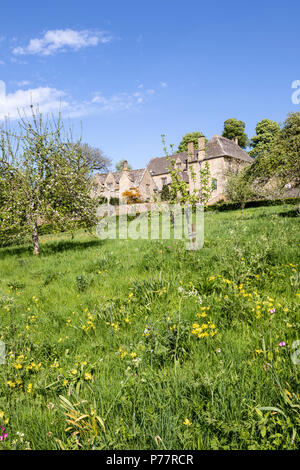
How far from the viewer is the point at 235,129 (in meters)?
74.3

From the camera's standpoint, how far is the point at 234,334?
3156mm

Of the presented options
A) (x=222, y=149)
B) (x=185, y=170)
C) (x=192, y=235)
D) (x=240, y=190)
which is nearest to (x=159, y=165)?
(x=185, y=170)

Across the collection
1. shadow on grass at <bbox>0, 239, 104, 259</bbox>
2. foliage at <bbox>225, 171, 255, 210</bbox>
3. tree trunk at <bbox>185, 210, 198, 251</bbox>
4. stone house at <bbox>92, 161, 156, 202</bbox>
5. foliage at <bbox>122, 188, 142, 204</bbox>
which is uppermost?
stone house at <bbox>92, 161, 156, 202</bbox>

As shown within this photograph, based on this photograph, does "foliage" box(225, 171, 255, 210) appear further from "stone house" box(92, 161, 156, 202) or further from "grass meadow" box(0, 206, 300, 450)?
"stone house" box(92, 161, 156, 202)

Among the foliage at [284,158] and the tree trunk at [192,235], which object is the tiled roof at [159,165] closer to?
the foliage at [284,158]

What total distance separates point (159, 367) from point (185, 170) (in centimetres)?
5295

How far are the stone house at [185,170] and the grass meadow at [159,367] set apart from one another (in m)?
45.4

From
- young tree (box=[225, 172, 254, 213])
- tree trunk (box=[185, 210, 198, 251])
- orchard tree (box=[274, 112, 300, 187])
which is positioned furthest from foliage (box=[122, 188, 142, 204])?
tree trunk (box=[185, 210, 198, 251])

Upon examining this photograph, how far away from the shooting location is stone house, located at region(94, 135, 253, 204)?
165 ft

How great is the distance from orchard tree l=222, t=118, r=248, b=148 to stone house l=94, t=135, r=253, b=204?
15432 mm

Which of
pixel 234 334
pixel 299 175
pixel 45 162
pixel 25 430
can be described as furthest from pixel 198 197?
pixel 299 175

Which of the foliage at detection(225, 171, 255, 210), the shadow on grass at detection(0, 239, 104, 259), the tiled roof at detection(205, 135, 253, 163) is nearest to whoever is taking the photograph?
the shadow on grass at detection(0, 239, 104, 259)

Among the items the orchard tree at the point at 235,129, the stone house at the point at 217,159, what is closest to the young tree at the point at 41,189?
the stone house at the point at 217,159

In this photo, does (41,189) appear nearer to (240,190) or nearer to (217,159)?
(240,190)
